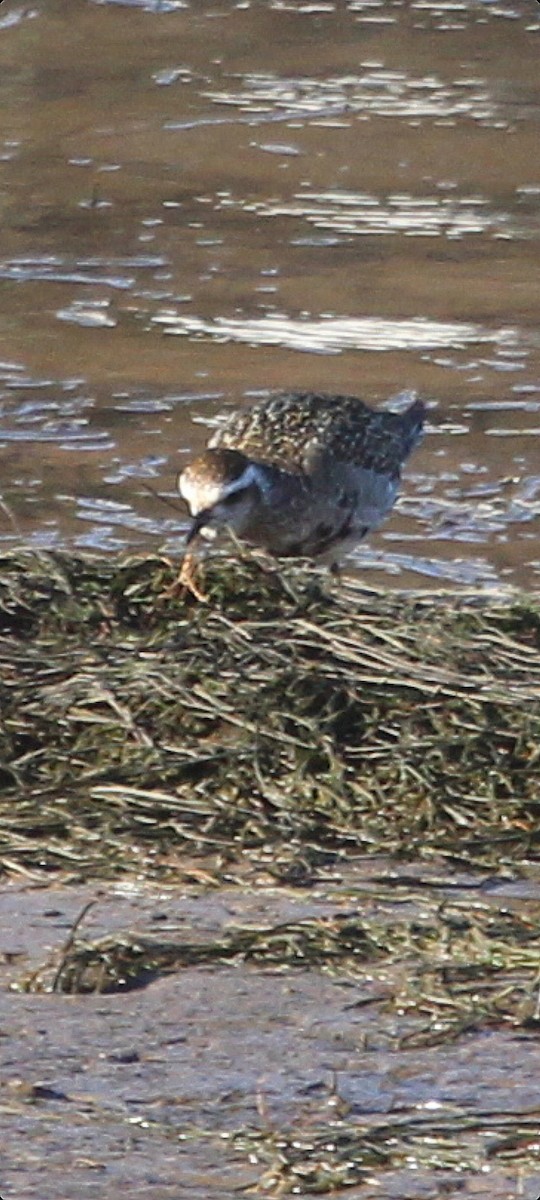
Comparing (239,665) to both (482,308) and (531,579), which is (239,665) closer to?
(531,579)

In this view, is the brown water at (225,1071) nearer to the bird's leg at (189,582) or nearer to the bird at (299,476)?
the bird's leg at (189,582)

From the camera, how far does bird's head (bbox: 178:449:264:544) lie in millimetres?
6582

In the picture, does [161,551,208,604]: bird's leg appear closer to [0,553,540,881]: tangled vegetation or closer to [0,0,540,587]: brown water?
[0,553,540,881]: tangled vegetation

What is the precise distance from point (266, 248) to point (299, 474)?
10.9 ft

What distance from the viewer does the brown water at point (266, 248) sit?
28.2 feet

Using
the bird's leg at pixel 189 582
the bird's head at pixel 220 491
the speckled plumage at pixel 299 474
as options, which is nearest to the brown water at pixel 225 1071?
the bird's leg at pixel 189 582

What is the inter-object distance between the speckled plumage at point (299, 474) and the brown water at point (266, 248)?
0.88 ft

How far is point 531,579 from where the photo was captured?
7930 millimetres

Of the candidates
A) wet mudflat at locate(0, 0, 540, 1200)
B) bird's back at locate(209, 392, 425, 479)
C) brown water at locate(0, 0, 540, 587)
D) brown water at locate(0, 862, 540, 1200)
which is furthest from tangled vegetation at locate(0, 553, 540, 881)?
bird's back at locate(209, 392, 425, 479)

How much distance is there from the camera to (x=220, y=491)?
6.61m

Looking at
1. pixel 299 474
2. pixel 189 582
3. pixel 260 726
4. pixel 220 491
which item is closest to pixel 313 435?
pixel 299 474

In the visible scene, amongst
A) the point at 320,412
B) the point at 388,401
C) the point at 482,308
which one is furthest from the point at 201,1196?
the point at 482,308

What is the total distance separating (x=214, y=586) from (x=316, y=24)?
7.61 m

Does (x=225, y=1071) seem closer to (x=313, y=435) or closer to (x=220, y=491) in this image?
(x=220, y=491)
